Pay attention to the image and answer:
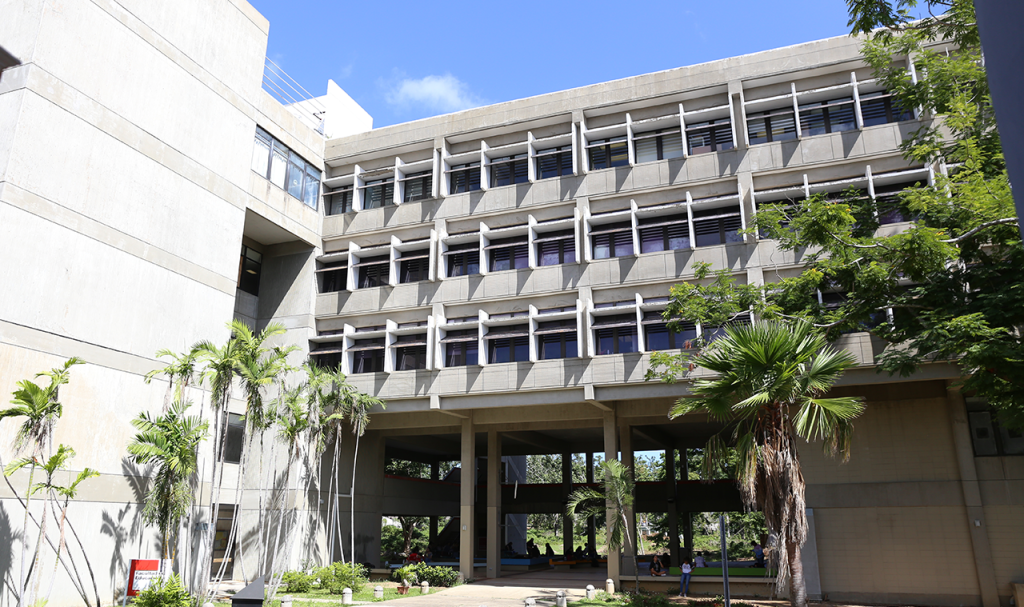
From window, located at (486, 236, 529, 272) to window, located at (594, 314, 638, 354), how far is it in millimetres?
4271

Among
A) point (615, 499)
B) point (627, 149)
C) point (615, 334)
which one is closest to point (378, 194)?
point (627, 149)

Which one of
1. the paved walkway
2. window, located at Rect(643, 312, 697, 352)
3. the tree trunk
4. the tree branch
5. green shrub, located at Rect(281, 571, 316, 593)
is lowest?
the paved walkway

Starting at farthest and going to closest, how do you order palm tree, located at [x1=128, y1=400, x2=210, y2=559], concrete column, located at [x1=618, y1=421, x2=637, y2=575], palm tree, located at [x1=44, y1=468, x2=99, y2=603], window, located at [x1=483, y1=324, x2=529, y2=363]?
window, located at [x1=483, y1=324, x2=529, y2=363] → concrete column, located at [x1=618, y1=421, x2=637, y2=575] → palm tree, located at [x1=128, y1=400, x2=210, y2=559] → palm tree, located at [x1=44, y1=468, x2=99, y2=603]

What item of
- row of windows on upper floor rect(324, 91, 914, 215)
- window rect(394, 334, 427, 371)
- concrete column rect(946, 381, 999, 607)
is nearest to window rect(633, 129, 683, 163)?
row of windows on upper floor rect(324, 91, 914, 215)

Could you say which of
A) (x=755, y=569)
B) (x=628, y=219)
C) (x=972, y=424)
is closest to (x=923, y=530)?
(x=972, y=424)

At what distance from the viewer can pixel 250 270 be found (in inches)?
1243

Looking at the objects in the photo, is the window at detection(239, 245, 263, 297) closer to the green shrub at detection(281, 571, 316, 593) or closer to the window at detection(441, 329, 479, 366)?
the window at detection(441, 329, 479, 366)

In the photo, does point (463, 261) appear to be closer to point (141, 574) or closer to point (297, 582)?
point (297, 582)

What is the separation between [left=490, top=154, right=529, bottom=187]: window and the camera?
98.4ft

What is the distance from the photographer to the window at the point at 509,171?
98.4ft

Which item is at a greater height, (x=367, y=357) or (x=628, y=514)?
(x=367, y=357)

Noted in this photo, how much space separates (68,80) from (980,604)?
32196mm

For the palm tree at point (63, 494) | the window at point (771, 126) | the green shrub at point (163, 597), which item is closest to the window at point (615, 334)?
the window at point (771, 126)

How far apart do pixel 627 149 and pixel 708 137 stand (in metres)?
3.13
